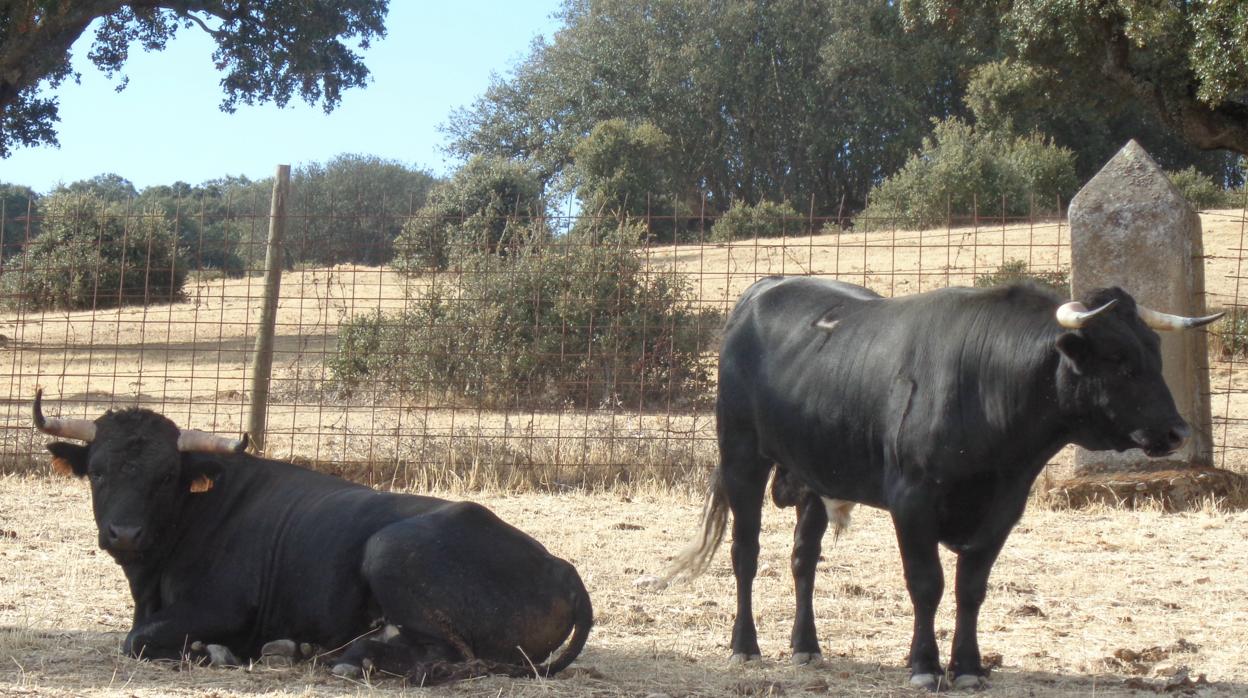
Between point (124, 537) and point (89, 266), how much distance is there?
6.81 metres

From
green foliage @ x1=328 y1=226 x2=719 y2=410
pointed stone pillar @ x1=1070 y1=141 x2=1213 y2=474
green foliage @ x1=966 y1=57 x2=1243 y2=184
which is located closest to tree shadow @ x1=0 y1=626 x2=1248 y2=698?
pointed stone pillar @ x1=1070 y1=141 x2=1213 y2=474

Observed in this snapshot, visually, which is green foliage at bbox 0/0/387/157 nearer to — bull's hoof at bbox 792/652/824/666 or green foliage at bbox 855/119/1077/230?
green foliage at bbox 855/119/1077/230

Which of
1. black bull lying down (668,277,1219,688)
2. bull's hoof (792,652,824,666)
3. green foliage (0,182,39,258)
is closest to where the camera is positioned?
black bull lying down (668,277,1219,688)

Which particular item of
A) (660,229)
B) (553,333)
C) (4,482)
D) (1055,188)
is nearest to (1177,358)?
(553,333)

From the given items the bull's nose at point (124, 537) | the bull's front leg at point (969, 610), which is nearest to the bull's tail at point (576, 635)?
the bull's front leg at point (969, 610)

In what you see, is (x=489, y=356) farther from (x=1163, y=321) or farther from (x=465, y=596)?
(x=1163, y=321)

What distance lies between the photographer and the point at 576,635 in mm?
5359

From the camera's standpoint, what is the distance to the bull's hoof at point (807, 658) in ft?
19.1

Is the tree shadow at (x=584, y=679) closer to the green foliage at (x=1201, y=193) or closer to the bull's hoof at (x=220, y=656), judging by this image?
the bull's hoof at (x=220, y=656)

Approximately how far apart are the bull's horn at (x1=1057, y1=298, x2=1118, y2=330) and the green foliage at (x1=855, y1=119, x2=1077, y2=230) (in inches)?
893

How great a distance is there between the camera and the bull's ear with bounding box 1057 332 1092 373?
5.00m

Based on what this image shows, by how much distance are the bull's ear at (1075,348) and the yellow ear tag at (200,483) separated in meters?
3.79

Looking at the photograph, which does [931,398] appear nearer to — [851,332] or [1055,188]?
[851,332]

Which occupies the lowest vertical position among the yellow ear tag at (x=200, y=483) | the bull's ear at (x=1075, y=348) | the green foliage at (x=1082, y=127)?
the yellow ear tag at (x=200, y=483)
